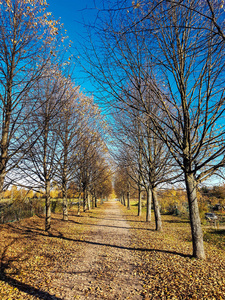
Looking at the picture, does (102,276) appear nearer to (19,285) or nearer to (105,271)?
(105,271)

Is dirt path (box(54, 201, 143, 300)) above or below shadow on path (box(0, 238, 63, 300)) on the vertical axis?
below

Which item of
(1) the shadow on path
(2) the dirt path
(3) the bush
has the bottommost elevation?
(2) the dirt path

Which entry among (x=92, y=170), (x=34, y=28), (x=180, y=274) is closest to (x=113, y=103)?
(x=34, y=28)

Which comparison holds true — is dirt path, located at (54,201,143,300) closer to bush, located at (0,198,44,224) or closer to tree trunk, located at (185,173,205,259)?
tree trunk, located at (185,173,205,259)

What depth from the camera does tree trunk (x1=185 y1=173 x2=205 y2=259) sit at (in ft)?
18.0

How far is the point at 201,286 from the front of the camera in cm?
386

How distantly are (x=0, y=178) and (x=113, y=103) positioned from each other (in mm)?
3902

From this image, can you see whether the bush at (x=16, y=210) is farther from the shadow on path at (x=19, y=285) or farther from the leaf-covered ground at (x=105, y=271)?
the shadow on path at (x=19, y=285)

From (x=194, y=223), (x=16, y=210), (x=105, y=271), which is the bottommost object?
(x=105, y=271)

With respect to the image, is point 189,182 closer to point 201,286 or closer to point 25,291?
point 201,286

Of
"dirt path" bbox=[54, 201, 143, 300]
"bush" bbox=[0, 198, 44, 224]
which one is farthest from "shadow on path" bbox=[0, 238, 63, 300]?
"bush" bbox=[0, 198, 44, 224]

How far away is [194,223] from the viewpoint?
5.61 meters

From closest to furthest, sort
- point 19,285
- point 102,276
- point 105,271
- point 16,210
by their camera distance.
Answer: point 19,285 → point 102,276 → point 105,271 → point 16,210

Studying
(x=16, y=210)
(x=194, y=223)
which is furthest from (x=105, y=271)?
(x=16, y=210)
